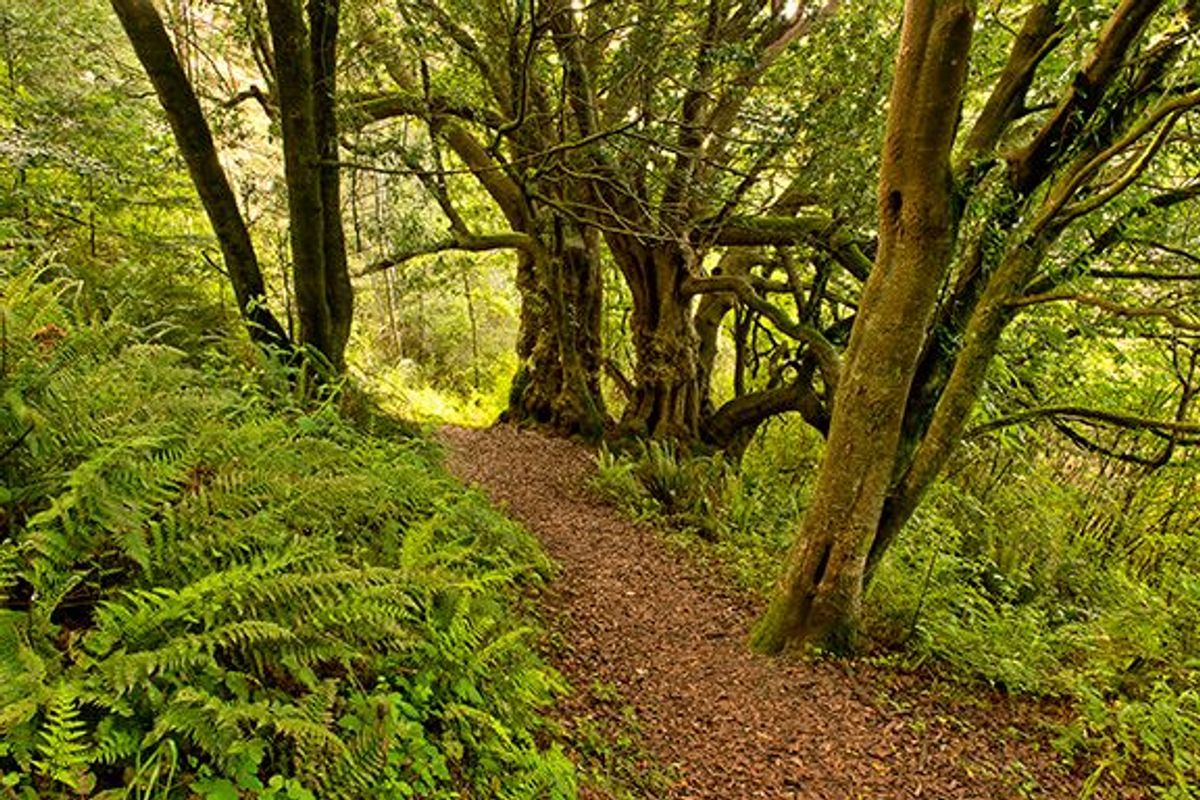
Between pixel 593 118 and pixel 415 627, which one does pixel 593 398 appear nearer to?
pixel 593 118

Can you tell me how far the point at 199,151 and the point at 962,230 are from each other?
5528 millimetres

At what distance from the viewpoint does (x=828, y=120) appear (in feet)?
19.4

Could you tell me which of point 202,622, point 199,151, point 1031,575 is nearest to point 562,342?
point 199,151

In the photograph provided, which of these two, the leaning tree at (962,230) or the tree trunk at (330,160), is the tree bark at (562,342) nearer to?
the tree trunk at (330,160)

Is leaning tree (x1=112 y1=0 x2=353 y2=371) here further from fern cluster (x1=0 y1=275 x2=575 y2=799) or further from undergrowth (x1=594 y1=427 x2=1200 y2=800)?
undergrowth (x1=594 y1=427 x2=1200 y2=800)

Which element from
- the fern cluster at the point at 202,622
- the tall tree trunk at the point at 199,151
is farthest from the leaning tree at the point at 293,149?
the fern cluster at the point at 202,622

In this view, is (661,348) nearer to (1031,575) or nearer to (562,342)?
(562,342)

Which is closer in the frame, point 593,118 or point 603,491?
point 593,118

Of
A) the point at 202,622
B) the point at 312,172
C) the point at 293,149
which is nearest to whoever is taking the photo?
the point at 202,622

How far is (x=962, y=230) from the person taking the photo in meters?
4.87

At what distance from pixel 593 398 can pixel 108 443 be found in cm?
833

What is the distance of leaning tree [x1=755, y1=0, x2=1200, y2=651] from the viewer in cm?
370

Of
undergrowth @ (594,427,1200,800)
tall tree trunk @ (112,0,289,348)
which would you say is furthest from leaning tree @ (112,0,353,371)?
undergrowth @ (594,427,1200,800)

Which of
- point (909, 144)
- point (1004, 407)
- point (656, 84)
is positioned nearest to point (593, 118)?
point (656, 84)
